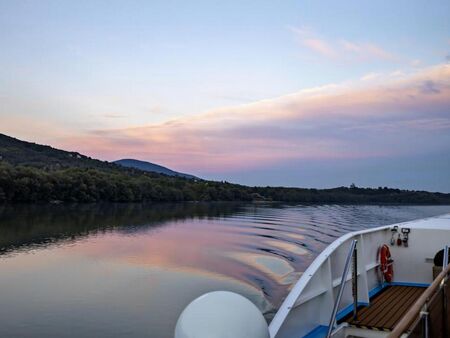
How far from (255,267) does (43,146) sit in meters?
68.0

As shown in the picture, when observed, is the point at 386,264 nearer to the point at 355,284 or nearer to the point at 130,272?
the point at 355,284

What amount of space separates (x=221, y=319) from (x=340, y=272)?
9.10ft

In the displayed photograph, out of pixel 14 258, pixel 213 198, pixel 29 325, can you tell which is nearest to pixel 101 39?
pixel 14 258

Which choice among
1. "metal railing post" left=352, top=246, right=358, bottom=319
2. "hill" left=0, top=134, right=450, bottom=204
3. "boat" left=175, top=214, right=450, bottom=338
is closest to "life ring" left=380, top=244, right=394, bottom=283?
"boat" left=175, top=214, right=450, bottom=338

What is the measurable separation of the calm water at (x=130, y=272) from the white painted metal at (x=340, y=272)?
469 centimetres

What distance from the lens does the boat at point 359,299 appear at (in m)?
1.90

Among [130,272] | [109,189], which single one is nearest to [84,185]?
[109,189]

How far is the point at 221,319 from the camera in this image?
1.87 meters

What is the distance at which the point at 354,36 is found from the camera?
14.8 m

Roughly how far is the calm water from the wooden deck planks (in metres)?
4.91

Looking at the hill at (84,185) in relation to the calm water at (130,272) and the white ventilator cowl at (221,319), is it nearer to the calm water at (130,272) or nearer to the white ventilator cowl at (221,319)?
the calm water at (130,272)

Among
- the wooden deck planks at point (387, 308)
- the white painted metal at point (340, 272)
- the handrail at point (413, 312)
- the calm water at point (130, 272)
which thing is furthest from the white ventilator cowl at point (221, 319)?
the calm water at point (130, 272)

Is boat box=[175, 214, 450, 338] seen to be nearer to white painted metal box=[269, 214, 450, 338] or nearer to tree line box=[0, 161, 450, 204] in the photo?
white painted metal box=[269, 214, 450, 338]

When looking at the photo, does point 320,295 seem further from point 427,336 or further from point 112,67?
point 112,67
